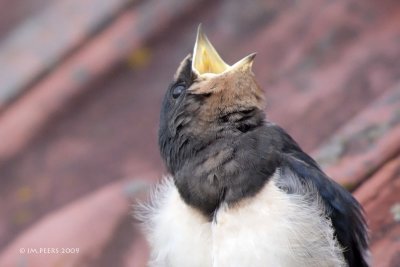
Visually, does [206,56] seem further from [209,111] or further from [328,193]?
[328,193]

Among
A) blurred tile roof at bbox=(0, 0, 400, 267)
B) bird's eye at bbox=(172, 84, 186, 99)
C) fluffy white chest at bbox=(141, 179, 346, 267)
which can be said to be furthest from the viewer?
blurred tile roof at bbox=(0, 0, 400, 267)

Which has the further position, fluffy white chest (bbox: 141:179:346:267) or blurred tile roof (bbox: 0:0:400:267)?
blurred tile roof (bbox: 0:0:400:267)

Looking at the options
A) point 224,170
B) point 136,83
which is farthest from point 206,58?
point 136,83

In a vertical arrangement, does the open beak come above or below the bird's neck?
above

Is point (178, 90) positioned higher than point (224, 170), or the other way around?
point (178, 90)

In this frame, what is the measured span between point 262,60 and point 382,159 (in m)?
0.68

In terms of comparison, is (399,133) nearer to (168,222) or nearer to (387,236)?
(387,236)

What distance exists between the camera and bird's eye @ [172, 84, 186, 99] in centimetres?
215

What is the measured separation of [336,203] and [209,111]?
36 centimetres

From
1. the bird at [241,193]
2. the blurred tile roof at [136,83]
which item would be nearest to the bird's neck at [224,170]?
the bird at [241,193]

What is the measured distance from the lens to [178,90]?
216cm

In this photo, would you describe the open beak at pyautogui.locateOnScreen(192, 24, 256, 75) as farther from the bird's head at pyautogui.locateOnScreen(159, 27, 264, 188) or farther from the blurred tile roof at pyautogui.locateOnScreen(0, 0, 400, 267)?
the blurred tile roof at pyautogui.locateOnScreen(0, 0, 400, 267)

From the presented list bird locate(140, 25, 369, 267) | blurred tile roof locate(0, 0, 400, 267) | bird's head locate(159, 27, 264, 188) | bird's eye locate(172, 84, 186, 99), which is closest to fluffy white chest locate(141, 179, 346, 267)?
bird locate(140, 25, 369, 267)

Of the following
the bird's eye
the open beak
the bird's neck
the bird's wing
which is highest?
the open beak
